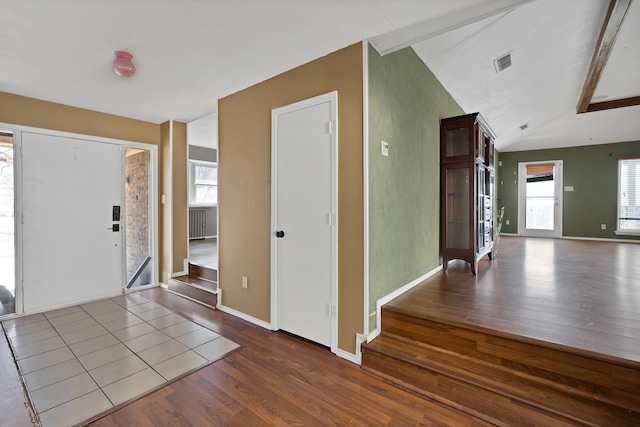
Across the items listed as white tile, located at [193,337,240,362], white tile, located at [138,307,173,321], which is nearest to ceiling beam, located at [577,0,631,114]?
white tile, located at [193,337,240,362]

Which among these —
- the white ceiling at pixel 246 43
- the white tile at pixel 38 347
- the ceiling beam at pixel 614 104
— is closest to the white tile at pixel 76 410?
the white tile at pixel 38 347

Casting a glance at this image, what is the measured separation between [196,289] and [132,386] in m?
1.87

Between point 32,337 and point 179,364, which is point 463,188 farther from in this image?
point 32,337

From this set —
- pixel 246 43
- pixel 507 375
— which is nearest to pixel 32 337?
pixel 246 43

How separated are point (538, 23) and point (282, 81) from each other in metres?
2.62

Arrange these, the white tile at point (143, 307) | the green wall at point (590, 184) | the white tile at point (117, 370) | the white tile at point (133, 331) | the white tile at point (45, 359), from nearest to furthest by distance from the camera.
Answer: the white tile at point (117, 370) < the white tile at point (45, 359) < the white tile at point (133, 331) < the white tile at point (143, 307) < the green wall at point (590, 184)

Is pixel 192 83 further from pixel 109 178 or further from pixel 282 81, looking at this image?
pixel 109 178

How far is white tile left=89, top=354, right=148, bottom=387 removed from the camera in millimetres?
2100

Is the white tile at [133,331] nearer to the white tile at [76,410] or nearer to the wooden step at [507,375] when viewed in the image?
the white tile at [76,410]

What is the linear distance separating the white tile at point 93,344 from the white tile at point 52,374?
0.17 m

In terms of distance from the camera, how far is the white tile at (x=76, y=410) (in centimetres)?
169

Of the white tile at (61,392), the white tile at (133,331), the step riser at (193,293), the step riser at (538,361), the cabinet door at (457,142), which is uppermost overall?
the cabinet door at (457,142)

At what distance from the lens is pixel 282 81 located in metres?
2.88

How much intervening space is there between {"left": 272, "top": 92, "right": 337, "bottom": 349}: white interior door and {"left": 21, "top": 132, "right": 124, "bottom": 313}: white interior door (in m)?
2.69
